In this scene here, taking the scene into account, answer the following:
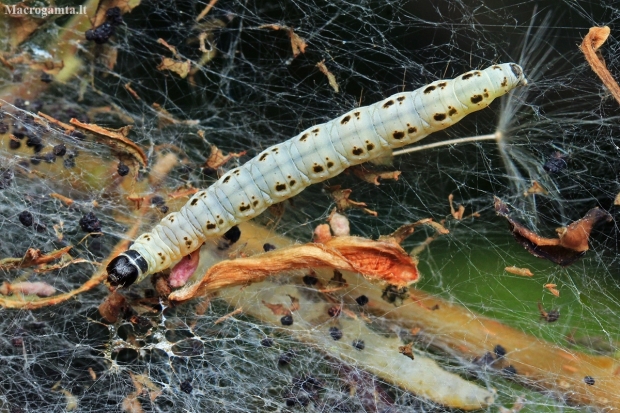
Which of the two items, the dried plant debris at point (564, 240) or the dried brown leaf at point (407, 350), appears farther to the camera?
the dried brown leaf at point (407, 350)

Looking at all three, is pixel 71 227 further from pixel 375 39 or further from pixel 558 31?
pixel 558 31

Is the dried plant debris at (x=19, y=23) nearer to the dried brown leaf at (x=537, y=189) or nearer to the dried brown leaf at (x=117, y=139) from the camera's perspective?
the dried brown leaf at (x=117, y=139)

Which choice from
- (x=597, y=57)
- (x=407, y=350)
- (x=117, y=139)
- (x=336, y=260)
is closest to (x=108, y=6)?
(x=117, y=139)

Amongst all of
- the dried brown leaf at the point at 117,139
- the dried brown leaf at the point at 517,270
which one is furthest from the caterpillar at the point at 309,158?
the dried brown leaf at the point at 517,270

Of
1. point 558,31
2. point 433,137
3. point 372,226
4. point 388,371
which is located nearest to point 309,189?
point 372,226

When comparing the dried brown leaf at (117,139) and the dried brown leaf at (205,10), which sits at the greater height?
the dried brown leaf at (205,10)

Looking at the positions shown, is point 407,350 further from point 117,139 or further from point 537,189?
point 117,139

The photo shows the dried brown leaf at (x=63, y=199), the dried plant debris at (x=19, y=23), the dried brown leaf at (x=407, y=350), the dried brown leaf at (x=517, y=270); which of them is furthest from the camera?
the dried plant debris at (x=19, y=23)

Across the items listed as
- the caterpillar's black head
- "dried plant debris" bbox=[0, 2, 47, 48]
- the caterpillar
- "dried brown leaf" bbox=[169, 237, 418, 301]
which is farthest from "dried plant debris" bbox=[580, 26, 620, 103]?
"dried plant debris" bbox=[0, 2, 47, 48]
